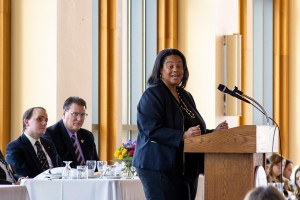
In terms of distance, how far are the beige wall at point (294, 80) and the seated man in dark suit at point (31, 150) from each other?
7.87 m

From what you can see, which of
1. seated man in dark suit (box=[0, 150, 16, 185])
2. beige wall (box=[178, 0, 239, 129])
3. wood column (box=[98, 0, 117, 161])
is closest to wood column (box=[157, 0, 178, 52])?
beige wall (box=[178, 0, 239, 129])

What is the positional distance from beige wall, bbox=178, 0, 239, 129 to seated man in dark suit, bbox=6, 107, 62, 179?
500 cm

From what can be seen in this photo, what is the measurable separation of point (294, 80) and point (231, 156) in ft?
32.5

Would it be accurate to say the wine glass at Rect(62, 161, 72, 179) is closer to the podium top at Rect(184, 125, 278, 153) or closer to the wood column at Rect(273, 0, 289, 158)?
the podium top at Rect(184, 125, 278, 153)

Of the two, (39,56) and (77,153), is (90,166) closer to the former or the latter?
(77,153)

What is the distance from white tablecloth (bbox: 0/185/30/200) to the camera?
15.8 feet

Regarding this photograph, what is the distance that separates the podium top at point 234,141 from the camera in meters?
4.23

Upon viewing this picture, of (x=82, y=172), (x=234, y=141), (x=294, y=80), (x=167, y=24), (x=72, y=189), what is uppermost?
(x=167, y=24)

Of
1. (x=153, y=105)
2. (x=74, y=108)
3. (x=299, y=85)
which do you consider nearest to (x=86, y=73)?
(x=74, y=108)

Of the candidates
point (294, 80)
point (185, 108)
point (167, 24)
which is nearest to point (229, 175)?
point (185, 108)

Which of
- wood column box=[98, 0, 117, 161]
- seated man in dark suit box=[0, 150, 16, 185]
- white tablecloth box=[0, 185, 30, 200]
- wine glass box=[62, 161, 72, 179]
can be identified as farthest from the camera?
wood column box=[98, 0, 117, 161]

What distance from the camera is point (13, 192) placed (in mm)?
4965

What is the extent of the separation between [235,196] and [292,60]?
10.0 m

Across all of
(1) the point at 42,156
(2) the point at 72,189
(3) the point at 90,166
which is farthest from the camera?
(1) the point at 42,156
